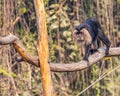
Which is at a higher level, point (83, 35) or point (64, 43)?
point (83, 35)

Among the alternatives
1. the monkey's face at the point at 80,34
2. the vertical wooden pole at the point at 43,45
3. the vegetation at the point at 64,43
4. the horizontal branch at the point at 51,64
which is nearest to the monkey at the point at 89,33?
the monkey's face at the point at 80,34

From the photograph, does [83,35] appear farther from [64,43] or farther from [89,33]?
[64,43]

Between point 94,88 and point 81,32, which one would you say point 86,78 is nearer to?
point 94,88

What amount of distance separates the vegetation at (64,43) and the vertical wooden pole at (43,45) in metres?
2.21

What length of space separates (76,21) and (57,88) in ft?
2.79

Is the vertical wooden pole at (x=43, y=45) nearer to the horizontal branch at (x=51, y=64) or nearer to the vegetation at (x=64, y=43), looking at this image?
the horizontal branch at (x=51, y=64)

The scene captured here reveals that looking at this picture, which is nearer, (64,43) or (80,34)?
(80,34)

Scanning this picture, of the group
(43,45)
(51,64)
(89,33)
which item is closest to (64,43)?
(89,33)

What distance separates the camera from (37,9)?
3.71 metres

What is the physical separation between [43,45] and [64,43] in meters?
3.17

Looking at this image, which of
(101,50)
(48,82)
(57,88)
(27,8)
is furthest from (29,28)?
(48,82)

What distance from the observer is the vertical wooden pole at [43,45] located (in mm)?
3695

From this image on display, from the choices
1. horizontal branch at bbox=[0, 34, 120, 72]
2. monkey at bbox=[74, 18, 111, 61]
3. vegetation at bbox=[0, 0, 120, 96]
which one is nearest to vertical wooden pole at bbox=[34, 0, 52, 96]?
horizontal branch at bbox=[0, 34, 120, 72]

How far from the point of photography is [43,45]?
3.76 metres
